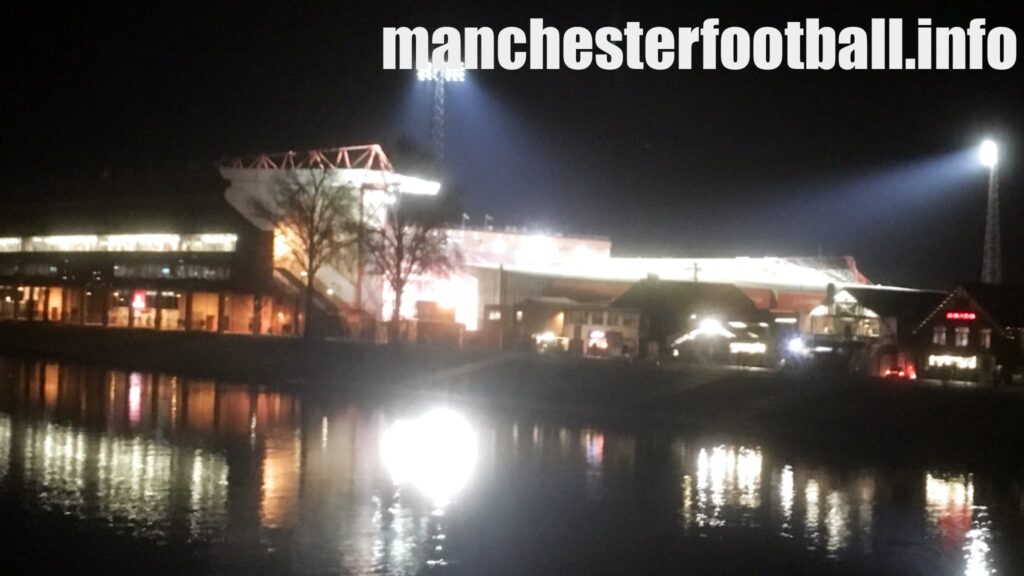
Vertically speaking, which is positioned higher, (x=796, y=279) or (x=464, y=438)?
(x=796, y=279)

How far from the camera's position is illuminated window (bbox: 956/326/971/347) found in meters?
60.6

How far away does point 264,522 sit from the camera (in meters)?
16.1

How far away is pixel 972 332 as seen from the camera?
60.2 m

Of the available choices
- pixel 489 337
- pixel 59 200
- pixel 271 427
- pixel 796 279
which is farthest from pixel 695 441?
pixel 59 200

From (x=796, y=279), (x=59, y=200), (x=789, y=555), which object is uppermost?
(x=59, y=200)

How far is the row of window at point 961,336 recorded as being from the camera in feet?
196

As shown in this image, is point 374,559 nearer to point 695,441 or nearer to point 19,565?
point 19,565

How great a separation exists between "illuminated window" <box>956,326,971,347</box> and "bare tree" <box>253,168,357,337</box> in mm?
33055

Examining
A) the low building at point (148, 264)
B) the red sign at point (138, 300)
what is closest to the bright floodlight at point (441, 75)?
the low building at point (148, 264)

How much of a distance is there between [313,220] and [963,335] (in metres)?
35.4

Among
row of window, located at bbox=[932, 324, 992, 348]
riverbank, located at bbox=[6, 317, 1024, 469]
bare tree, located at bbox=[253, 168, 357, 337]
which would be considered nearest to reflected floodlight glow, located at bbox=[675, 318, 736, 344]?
riverbank, located at bbox=[6, 317, 1024, 469]

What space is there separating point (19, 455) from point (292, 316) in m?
51.4

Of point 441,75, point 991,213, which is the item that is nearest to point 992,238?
point 991,213

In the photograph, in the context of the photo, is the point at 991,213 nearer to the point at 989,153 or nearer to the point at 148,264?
the point at 989,153
